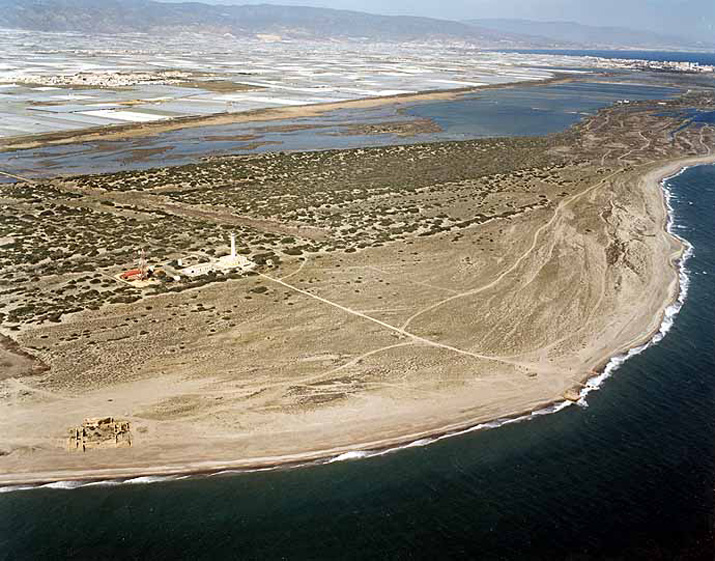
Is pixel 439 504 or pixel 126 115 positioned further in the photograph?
pixel 126 115

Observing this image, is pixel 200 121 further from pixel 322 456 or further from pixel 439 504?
pixel 439 504

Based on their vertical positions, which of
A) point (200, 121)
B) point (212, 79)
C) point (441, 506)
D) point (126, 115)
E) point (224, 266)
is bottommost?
point (441, 506)

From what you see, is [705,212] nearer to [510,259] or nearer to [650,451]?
[510,259]

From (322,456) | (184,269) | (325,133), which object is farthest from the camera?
(325,133)

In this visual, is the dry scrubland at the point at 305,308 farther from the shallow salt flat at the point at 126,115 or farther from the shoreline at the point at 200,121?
the shallow salt flat at the point at 126,115


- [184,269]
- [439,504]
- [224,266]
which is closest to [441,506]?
[439,504]

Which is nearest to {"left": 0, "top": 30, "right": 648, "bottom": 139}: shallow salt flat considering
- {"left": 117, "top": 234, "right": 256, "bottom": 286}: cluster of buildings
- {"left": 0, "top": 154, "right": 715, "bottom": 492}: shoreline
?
{"left": 117, "top": 234, "right": 256, "bottom": 286}: cluster of buildings
